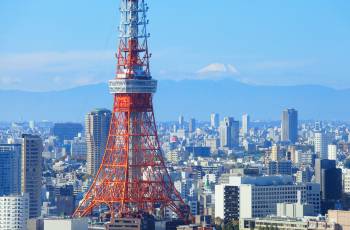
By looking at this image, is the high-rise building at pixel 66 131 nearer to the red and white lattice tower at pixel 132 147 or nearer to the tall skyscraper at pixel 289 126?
the tall skyscraper at pixel 289 126

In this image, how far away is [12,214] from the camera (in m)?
44.2

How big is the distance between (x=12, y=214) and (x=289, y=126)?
74.6m

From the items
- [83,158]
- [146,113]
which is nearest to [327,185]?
[146,113]

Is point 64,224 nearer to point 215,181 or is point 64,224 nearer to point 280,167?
point 215,181

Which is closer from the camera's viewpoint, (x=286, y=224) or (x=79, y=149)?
(x=286, y=224)

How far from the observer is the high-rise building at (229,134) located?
112363mm

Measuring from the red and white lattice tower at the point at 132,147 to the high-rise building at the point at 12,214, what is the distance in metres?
2.55

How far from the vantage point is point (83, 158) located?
87312mm

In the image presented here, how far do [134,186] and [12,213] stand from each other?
475 cm

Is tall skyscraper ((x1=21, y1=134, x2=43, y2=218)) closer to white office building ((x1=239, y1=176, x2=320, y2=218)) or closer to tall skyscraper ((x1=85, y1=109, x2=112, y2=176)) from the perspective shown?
white office building ((x1=239, y1=176, x2=320, y2=218))

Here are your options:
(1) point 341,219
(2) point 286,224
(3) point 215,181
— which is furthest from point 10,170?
(1) point 341,219

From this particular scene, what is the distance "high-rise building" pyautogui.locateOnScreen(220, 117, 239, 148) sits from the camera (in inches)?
4424

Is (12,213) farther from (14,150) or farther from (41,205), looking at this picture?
(14,150)

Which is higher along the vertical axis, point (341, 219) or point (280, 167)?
point (280, 167)
